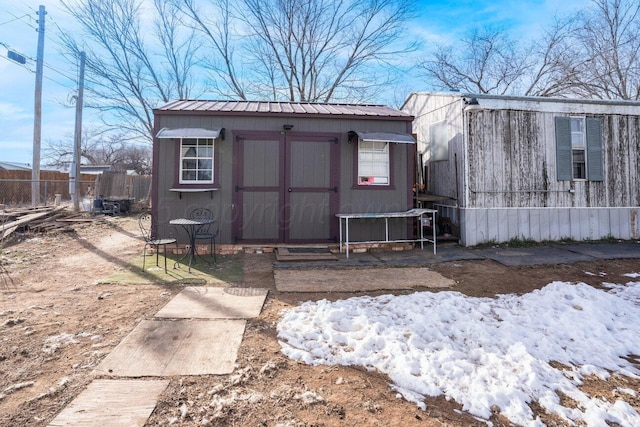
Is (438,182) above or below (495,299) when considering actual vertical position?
above

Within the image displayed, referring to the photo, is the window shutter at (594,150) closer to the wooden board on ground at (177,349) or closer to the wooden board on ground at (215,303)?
the wooden board on ground at (215,303)

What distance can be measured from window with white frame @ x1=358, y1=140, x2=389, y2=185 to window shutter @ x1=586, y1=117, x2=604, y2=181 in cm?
466

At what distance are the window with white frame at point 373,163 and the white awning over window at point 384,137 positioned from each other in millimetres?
268

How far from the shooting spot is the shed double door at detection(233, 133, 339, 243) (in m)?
6.33

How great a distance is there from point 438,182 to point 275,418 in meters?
7.39

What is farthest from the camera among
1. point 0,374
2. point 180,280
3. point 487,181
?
point 487,181

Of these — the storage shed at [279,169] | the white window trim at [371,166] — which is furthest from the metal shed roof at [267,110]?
the white window trim at [371,166]

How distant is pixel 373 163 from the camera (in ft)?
22.0

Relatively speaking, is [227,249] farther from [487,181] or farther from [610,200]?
[610,200]

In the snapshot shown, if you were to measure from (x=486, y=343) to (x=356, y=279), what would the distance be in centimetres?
221

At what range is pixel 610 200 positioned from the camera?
23.9ft

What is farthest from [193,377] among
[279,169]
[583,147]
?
[583,147]

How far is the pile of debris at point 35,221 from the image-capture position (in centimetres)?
740

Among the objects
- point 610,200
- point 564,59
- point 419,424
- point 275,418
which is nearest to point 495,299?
point 419,424
